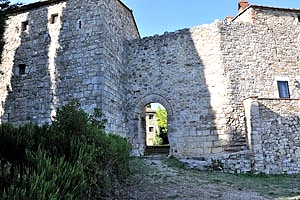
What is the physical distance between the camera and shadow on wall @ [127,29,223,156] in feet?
34.7

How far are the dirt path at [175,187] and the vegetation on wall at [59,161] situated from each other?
0.67m

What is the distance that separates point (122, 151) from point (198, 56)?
22.3 ft

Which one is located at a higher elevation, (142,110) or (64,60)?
(64,60)

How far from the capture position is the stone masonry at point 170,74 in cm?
962

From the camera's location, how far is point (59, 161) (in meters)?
3.02

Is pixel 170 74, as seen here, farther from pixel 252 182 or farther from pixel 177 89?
pixel 252 182

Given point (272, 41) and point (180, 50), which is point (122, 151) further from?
point (272, 41)

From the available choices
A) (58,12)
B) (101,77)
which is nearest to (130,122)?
(101,77)

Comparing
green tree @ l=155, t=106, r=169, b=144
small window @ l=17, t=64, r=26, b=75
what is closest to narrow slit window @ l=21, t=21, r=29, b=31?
small window @ l=17, t=64, r=26, b=75

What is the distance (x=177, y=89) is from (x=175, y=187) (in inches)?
233

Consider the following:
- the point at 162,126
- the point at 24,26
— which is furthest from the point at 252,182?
the point at 162,126

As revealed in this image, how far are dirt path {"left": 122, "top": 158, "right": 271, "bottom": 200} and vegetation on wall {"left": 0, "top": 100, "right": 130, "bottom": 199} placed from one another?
0.67 metres

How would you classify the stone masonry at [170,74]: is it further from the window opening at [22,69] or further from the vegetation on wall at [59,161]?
the vegetation on wall at [59,161]

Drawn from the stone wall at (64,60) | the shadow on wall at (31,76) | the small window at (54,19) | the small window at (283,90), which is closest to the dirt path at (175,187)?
the stone wall at (64,60)
